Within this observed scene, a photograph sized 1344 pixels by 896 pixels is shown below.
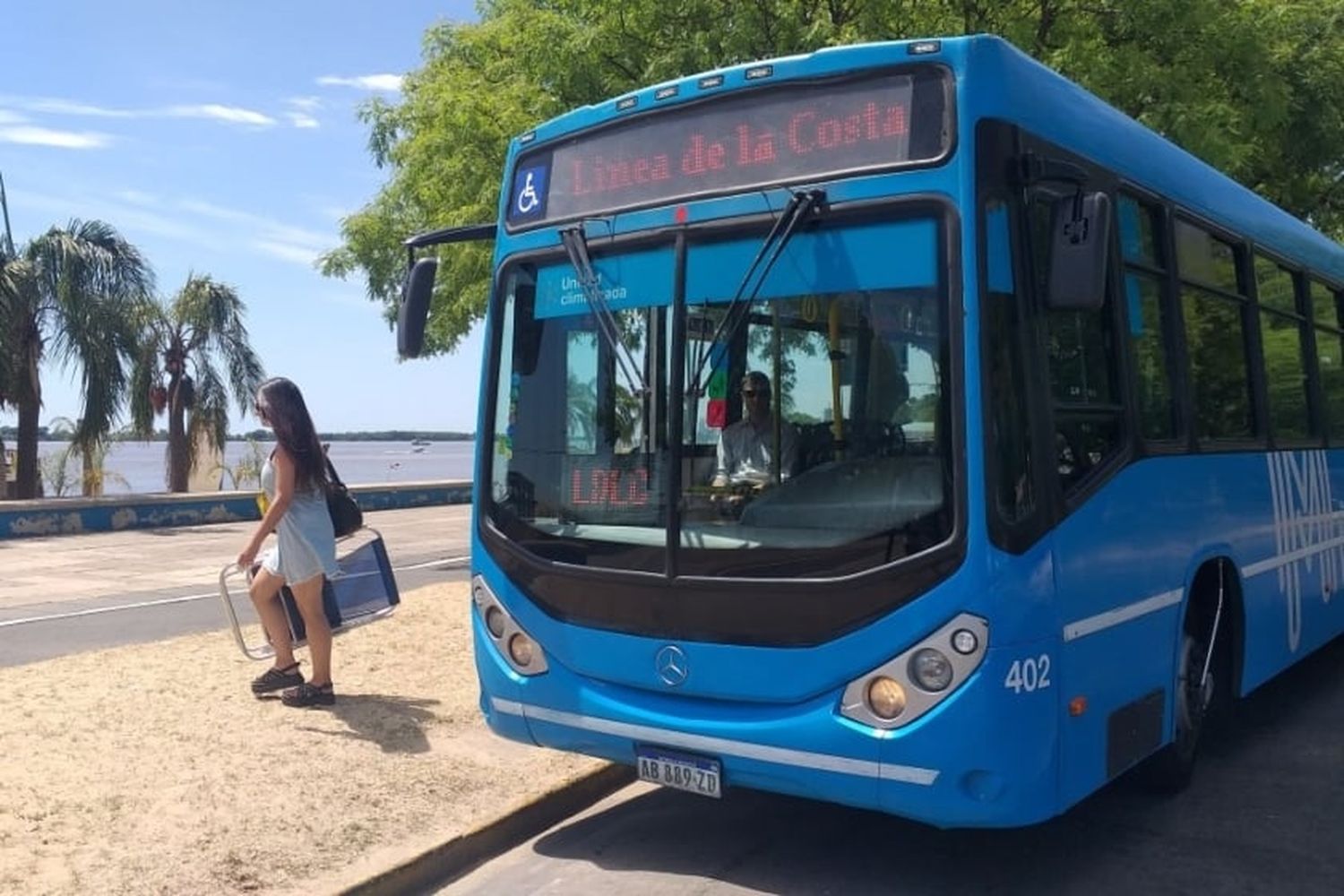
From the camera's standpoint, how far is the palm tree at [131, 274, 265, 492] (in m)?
26.9

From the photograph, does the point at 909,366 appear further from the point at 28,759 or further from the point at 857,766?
the point at 28,759

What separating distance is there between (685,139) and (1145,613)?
271cm

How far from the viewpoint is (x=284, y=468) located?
23.6 ft

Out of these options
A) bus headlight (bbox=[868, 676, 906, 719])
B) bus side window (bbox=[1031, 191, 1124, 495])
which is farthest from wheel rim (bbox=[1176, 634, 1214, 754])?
bus headlight (bbox=[868, 676, 906, 719])

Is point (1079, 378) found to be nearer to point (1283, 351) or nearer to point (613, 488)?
point (613, 488)

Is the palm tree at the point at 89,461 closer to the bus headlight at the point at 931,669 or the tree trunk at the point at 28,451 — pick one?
the tree trunk at the point at 28,451

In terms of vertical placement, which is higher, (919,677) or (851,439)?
(851,439)

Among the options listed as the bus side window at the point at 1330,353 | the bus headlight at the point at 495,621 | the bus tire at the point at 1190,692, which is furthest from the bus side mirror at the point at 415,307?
the bus side window at the point at 1330,353

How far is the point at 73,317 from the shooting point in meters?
24.6

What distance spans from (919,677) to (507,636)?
1.88m

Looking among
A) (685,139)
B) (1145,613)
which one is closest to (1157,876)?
(1145,613)

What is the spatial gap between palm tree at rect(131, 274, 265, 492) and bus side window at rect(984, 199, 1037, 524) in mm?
24832

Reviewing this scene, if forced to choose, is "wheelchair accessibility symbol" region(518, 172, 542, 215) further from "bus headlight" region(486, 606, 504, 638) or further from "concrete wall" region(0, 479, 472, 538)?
"concrete wall" region(0, 479, 472, 538)

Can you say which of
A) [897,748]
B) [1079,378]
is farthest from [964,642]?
[1079,378]
